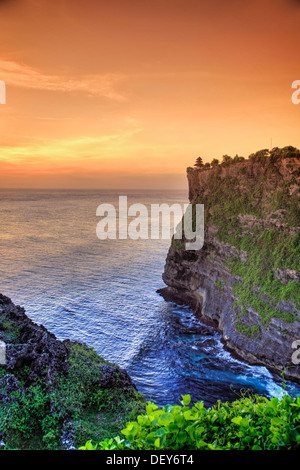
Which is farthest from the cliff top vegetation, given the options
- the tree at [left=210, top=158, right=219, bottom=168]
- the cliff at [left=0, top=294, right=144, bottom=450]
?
the cliff at [left=0, top=294, right=144, bottom=450]

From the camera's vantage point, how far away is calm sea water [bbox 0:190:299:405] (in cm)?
2734

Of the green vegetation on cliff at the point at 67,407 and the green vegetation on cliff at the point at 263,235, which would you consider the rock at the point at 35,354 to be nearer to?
the green vegetation on cliff at the point at 67,407

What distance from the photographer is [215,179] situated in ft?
138

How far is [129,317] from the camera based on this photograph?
126 ft

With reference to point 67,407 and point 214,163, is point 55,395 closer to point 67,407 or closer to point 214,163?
point 67,407

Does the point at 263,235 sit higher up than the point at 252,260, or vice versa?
the point at 263,235

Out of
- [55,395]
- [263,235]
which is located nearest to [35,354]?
[55,395]

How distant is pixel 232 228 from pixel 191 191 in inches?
511

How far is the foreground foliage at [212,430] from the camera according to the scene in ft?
15.1

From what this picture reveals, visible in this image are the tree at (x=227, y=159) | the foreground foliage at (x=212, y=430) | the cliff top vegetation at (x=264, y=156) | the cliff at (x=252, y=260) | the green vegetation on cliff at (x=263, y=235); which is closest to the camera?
the foreground foliage at (x=212, y=430)

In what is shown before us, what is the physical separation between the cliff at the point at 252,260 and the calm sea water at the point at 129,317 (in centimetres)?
210

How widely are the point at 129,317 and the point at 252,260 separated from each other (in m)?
15.7

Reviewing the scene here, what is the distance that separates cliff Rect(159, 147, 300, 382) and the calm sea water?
6.88ft

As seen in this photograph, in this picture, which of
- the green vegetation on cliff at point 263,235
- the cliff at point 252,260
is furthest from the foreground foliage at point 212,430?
the green vegetation on cliff at point 263,235
